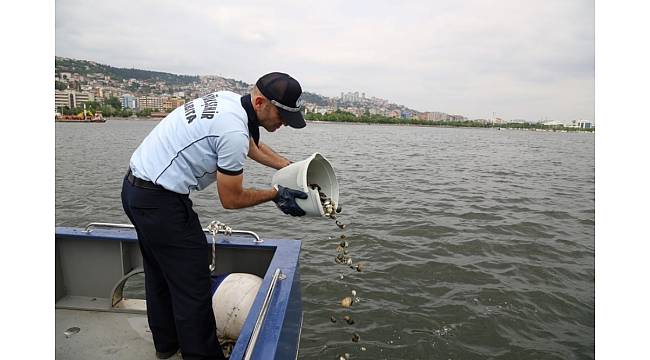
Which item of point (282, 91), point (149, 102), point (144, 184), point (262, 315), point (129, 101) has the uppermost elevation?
point (149, 102)

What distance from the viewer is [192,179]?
2.43m

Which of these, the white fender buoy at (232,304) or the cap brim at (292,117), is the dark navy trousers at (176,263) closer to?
the white fender buoy at (232,304)

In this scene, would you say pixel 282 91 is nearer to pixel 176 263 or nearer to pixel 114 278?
pixel 176 263

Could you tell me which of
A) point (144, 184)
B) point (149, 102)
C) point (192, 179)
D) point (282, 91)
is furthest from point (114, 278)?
point (149, 102)

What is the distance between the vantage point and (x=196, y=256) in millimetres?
2576

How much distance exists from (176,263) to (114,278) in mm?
1546

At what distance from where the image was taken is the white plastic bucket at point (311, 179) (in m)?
2.89

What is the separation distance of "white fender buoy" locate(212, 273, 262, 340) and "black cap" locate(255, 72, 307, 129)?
1.32 m

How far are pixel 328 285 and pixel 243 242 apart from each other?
97.5 inches

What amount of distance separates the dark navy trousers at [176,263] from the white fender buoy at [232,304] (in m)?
0.25

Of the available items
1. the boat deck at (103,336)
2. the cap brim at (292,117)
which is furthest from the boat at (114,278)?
the cap brim at (292,117)

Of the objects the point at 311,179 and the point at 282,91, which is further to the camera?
the point at 311,179

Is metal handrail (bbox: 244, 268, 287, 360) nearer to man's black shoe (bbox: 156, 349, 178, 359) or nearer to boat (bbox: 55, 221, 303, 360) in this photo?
boat (bbox: 55, 221, 303, 360)

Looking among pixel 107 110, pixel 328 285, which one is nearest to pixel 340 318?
pixel 328 285
